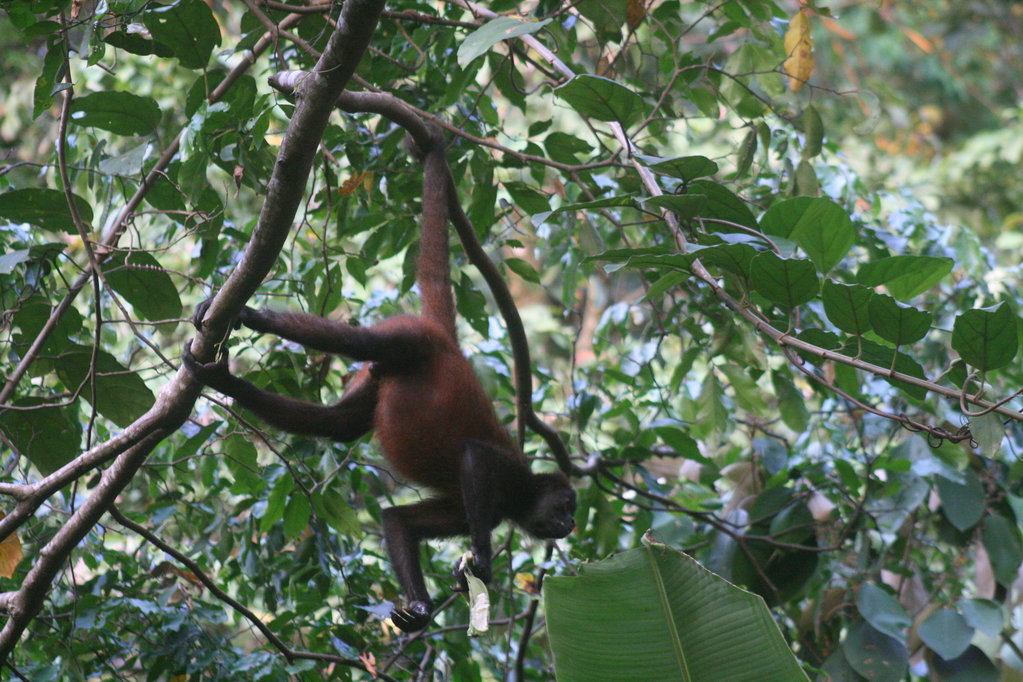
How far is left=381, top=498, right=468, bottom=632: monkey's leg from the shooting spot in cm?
354

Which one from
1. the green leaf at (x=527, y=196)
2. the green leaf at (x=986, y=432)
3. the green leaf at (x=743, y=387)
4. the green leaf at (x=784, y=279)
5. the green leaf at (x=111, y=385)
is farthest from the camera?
the green leaf at (x=743, y=387)

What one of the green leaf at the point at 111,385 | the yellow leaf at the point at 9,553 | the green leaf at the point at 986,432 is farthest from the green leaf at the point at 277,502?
the green leaf at the point at 986,432

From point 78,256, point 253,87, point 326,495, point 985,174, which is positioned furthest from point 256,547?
point 985,174

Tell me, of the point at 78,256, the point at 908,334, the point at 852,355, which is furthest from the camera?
the point at 78,256

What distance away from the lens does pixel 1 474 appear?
A: 3.49m

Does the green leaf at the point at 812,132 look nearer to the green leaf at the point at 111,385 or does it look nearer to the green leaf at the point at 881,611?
the green leaf at the point at 881,611

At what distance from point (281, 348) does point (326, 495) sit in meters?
0.80

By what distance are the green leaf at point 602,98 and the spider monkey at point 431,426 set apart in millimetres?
929

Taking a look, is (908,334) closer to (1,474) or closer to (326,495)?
(326,495)

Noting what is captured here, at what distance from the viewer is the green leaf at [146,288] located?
10.1ft

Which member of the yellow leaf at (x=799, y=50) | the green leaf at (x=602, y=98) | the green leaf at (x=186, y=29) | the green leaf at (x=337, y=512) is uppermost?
the green leaf at (x=186, y=29)

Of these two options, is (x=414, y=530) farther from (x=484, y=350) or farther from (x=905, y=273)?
(x=905, y=273)

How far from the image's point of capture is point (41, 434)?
10.3 ft

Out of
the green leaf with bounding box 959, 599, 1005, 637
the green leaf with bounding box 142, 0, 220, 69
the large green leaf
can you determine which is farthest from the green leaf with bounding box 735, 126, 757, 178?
the green leaf with bounding box 959, 599, 1005, 637
